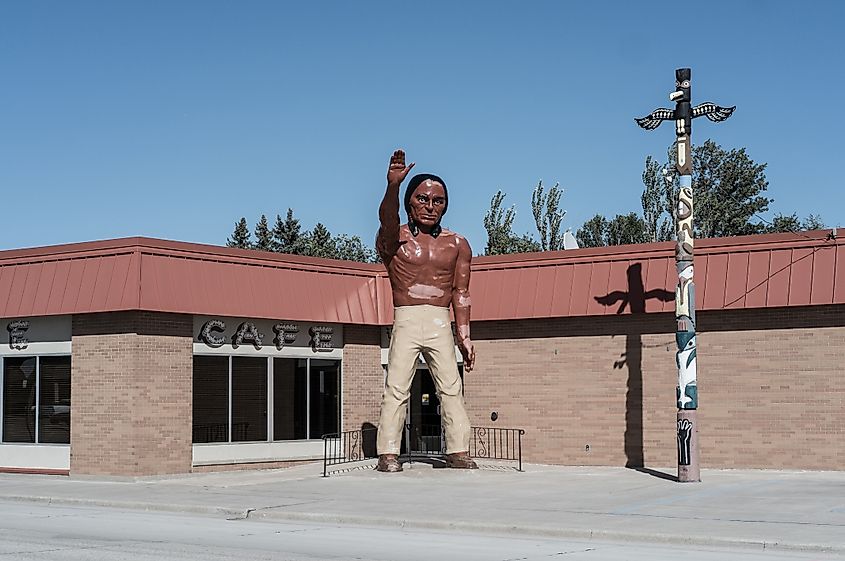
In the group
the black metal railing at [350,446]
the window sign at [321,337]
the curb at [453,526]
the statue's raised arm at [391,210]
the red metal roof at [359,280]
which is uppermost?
the statue's raised arm at [391,210]

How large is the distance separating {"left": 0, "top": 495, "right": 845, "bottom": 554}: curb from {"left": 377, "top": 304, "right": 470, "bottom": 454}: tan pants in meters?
5.75

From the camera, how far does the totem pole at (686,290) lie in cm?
2066

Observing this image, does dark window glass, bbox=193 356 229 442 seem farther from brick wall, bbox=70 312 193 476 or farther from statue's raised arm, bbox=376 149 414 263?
statue's raised arm, bbox=376 149 414 263

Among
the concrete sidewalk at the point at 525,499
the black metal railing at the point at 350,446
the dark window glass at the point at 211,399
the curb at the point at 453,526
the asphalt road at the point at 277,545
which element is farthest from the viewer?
the black metal railing at the point at 350,446

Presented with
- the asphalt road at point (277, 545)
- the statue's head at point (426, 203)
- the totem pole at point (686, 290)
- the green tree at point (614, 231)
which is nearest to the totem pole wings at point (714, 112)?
the totem pole at point (686, 290)

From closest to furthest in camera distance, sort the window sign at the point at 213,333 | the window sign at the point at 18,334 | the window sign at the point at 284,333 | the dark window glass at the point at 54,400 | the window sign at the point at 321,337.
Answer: the dark window glass at the point at 54,400, the window sign at the point at 213,333, the window sign at the point at 18,334, the window sign at the point at 284,333, the window sign at the point at 321,337

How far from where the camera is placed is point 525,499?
18094 mm

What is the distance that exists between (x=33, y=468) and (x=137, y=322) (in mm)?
4045

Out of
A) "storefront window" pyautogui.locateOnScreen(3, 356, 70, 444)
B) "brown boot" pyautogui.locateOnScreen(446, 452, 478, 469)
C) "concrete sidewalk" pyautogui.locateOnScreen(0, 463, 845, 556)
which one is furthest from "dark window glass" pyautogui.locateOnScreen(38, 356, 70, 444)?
"brown boot" pyautogui.locateOnScreen(446, 452, 478, 469)

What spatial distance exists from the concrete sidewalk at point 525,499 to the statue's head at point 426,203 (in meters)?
4.74

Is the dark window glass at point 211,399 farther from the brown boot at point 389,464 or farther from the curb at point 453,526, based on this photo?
the curb at point 453,526

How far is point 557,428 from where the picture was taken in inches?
994

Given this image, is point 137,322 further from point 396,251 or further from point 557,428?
point 557,428

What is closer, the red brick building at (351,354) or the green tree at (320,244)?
the red brick building at (351,354)
